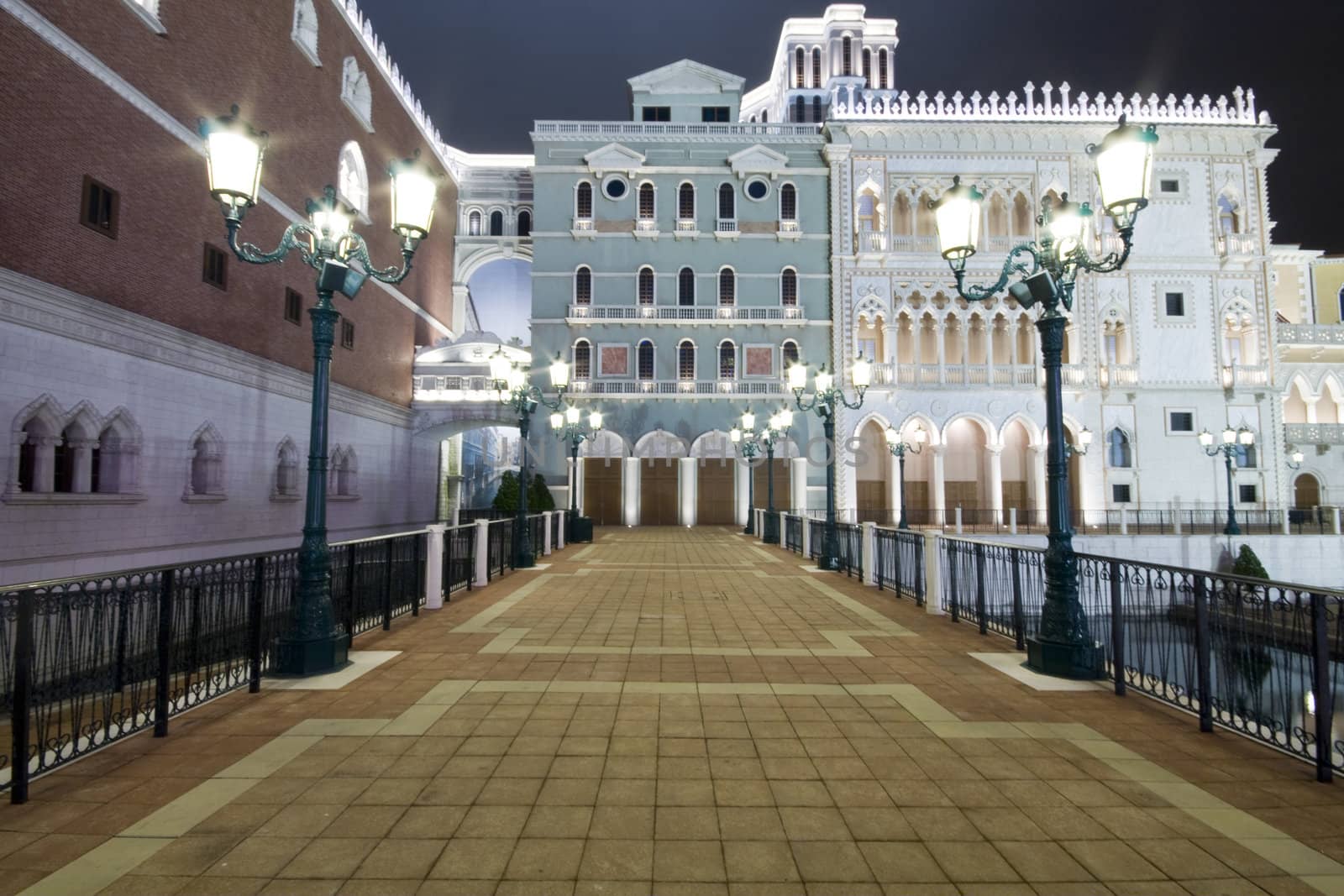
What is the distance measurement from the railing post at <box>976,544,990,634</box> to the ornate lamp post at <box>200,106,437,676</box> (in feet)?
23.5

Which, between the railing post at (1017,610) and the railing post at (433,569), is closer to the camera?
the railing post at (1017,610)

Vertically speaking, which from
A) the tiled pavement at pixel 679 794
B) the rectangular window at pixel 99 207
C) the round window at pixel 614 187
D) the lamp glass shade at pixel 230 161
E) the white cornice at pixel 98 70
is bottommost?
the tiled pavement at pixel 679 794

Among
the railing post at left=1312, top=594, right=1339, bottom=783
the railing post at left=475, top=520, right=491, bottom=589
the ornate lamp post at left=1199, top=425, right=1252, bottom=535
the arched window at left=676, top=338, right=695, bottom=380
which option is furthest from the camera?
the arched window at left=676, top=338, right=695, bottom=380

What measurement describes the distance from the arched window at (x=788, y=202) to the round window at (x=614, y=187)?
23.7 ft

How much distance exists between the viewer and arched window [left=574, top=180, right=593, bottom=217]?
32.0 m

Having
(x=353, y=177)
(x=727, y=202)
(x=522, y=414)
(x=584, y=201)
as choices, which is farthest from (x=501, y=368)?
(x=727, y=202)

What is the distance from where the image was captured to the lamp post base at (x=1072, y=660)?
6.26m

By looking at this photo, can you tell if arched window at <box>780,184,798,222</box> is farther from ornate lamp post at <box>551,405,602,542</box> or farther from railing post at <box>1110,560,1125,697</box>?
railing post at <box>1110,560,1125,697</box>

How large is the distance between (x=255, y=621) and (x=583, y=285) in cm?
2758

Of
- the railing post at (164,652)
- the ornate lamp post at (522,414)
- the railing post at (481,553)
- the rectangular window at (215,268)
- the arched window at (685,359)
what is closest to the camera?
the railing post at (164,652)

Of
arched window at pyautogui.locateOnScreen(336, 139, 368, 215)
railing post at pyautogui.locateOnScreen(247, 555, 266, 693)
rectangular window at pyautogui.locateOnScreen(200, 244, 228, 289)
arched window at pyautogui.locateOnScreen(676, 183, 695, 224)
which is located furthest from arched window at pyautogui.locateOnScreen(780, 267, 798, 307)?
railing post at pyautogui.locateOnScreen(247, 555, 266, 693)

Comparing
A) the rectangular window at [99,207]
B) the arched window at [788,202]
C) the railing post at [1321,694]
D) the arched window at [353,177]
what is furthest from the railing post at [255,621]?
the arched window at [788,202]

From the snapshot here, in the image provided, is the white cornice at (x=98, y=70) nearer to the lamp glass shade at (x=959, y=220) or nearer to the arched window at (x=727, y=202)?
the lamp glass shade at (x=959, y=220)

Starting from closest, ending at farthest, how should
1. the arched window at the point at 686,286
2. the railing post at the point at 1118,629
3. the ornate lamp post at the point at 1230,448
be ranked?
the railing post at the point at 1118,629 → the ornate lamp post at the point at 1230,448 → the arched window at the point at 686,286
